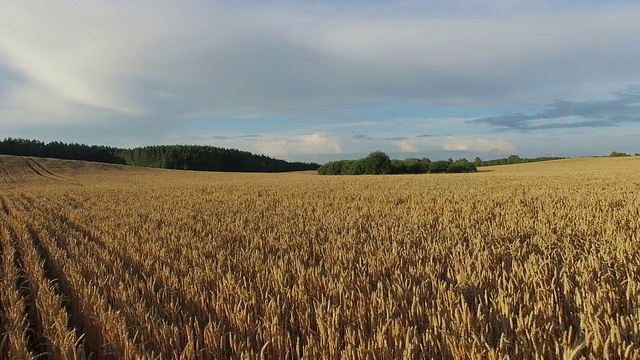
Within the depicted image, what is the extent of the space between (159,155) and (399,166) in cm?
6489

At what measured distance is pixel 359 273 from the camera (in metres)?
4.12

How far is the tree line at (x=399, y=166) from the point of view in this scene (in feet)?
268

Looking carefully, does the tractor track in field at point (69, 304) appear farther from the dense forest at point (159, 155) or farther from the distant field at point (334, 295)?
the dense forest at point (159, 155)

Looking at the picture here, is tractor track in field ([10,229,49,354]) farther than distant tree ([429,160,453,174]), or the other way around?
distant tree ([429,160,453,174])

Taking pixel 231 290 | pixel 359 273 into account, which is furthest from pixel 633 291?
pixel 231 290

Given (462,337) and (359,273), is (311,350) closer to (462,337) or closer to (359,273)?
(462,337)

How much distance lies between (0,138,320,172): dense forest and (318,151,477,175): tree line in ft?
134

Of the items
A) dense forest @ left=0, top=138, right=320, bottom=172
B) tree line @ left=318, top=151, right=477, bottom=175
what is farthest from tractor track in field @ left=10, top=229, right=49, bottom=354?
dense forest @ left=0, top=138, right=320, bottom=172

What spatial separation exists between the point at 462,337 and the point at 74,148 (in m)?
128

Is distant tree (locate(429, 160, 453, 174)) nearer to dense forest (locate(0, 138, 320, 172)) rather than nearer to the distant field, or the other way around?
dense forest (locate(0, 138, 320, 172))

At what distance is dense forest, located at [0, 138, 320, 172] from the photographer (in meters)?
107

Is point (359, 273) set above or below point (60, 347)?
above

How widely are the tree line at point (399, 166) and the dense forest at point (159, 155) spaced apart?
40781mm

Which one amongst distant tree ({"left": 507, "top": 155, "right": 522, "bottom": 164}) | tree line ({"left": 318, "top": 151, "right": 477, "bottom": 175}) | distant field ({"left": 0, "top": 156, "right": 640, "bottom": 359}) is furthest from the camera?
distant tree ({"left": 507, "top": 155, "right": 522, "bottom": 164})
